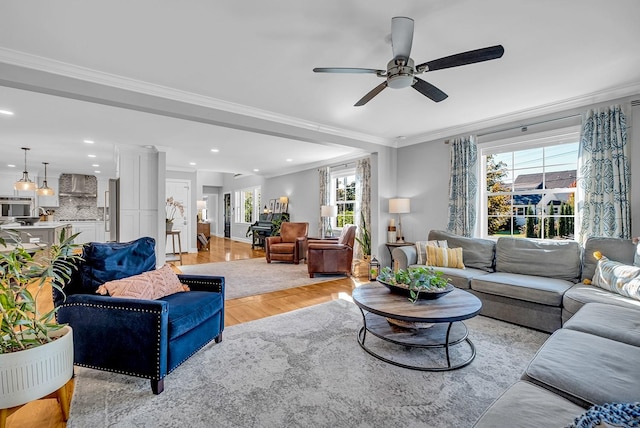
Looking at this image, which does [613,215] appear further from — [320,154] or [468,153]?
[320,154]

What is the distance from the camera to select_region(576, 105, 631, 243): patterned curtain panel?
3.21m

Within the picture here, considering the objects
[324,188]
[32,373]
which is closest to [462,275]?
[32,373]

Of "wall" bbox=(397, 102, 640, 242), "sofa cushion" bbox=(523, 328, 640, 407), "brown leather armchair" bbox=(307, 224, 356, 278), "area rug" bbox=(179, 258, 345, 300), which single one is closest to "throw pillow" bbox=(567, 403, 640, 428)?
"sofa cushion" bbox=(523, 328, 640, 407)

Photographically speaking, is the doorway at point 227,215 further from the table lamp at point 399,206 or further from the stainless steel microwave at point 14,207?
the table lamp at point 399,206

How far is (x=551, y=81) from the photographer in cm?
309

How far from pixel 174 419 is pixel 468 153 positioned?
15.2 ft

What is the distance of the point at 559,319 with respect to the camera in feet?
9.30

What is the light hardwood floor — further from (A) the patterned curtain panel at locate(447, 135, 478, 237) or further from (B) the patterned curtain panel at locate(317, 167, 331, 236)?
(B) the patterned curtain panel at locate(317, 167, 331, 236)

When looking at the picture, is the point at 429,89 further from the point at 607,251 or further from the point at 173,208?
the point at 173,208

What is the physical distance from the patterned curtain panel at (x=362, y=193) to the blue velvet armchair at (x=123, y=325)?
4409 millimetres

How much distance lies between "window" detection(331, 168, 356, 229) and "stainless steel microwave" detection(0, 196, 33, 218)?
8.40 m

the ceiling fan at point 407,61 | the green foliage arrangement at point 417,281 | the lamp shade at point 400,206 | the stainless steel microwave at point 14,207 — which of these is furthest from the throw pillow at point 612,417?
the stainless steel microwave at point 14,207

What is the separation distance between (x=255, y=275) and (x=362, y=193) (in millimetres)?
2801

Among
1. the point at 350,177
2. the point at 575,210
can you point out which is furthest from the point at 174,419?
the point at 350,177
